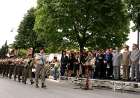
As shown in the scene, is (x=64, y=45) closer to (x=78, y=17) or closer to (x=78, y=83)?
(x=78, y=17)

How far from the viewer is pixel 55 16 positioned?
146 ft

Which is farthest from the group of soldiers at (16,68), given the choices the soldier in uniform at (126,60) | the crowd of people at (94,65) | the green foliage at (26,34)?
the green foliage at (26,34)

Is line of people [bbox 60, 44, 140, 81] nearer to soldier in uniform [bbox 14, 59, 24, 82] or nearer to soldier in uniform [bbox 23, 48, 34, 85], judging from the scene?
soldier in uniform [bbox 23, 48, 34, 85]

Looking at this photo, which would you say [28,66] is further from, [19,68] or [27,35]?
[27,35]

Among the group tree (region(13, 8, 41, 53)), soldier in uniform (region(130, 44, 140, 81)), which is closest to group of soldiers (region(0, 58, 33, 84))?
soldier in uniform (region(130, 44, 140, 81))

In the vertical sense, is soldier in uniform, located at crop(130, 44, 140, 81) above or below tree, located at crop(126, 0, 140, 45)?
below

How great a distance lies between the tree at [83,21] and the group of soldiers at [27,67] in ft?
30.1

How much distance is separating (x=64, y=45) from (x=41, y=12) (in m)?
4.12

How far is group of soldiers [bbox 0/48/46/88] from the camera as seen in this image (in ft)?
74.1

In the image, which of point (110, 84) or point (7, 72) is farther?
point (7, 72)

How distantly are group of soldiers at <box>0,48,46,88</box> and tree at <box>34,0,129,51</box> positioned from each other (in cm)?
918

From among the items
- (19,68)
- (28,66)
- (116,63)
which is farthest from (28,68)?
(116,63)

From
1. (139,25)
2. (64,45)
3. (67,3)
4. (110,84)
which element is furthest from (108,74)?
(64,45)

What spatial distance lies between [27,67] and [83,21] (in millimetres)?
19148
